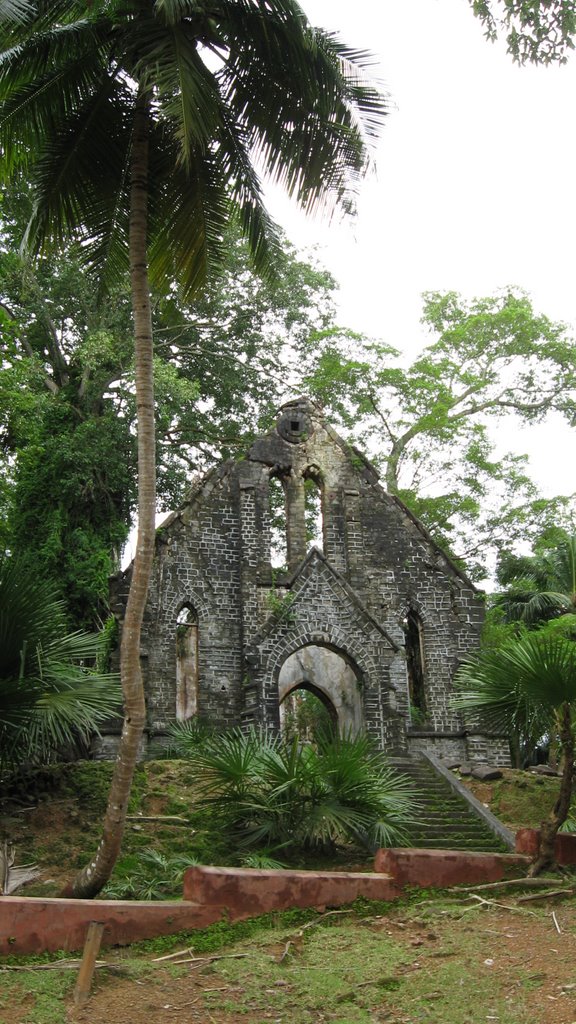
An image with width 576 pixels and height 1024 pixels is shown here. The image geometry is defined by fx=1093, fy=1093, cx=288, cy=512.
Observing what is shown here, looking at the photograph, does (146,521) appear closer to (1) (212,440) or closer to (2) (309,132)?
(2) (309,132)

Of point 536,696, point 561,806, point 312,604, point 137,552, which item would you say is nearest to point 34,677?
point 137,552

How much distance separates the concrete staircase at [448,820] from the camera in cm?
1509

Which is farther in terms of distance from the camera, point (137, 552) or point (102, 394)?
point (102, 394)

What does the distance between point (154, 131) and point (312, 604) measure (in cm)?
1009

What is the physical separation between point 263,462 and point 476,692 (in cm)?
1001

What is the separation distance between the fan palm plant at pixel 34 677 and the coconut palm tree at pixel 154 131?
1789 millimetres

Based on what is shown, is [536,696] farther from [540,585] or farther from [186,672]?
[540,585]

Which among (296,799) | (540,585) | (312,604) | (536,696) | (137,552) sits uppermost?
(540,585)

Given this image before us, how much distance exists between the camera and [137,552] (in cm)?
1120

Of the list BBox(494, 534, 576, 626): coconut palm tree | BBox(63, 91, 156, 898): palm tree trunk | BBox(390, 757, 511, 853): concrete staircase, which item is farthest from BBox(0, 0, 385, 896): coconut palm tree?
BBox(494, 534, 576, 626): coconut palm tree

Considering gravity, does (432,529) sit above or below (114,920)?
above

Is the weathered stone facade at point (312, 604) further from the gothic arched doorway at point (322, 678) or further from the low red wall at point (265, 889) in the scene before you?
the low red wall at point (265, 889)

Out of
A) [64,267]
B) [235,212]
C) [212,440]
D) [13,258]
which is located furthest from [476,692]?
[64,267]

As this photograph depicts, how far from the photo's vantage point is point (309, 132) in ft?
42.8
